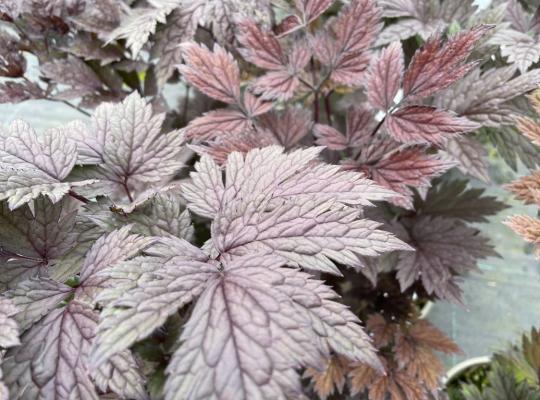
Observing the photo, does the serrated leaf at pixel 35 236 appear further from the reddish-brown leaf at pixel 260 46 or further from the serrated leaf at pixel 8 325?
the reddish-brown leaf at pixel 260 46

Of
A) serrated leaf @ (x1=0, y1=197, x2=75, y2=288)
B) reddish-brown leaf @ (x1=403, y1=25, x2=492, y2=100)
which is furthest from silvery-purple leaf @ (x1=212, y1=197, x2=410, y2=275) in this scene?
reddish-brown leaf @ (x1=403, y1=25, x2=492, y2=100)

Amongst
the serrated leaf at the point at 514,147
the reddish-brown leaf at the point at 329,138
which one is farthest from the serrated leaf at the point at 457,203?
the reddish-brown leaf at the point at 329,138

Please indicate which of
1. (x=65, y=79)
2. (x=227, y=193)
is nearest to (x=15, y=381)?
(x=227, y=193)

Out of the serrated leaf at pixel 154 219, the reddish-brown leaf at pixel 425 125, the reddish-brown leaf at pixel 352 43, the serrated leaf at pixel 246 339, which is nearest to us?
the serrated leaf at pixel 246 339

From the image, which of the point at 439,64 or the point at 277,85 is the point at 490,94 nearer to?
the point at 439,64

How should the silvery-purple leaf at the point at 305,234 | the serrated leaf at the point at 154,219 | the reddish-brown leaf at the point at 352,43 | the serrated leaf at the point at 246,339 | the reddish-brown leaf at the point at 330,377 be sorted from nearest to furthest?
the serrated leaf at the point at 246,339
the silvery-purple leaf at the point at 305,234
the serrated leaf at the point at 154,219
the reddish-brown leaf at the point at 352,43
the reddish-brown leaf at the point at 330,377

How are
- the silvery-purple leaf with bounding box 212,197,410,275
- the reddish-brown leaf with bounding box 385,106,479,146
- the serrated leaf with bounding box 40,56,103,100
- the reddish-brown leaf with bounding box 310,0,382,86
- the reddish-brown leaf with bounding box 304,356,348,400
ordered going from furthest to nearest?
1. the serrated leaf with bounding box 40,56,103,100
2. the reddish-brown leaf with bounding box 304,356,348,400
3. the reddish-brown leaf with bounding box 310,0,382,86
4. the reddish-brown leaf with bounding box 385,106,479,146
5. the silvery-purple leaf with bounding box 212,197,410,275

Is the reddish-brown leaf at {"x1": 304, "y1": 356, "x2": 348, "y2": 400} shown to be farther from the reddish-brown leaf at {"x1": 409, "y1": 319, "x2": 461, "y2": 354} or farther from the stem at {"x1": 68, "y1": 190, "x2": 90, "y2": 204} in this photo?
the stem at {"x1": 68, "y1": 190, "x2": 90, "y2": 204}

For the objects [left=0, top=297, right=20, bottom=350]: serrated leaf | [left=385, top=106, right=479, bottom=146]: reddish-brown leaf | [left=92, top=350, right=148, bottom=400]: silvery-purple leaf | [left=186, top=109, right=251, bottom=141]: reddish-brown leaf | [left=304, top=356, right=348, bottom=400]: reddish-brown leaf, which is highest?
[left=385, top=106, right=479, bottom=146]: reddish-brown leaf
